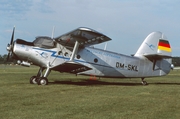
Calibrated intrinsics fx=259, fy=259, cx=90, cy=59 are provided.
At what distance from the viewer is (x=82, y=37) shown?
13047mm

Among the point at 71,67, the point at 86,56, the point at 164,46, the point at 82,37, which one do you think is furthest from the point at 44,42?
the point at 164,46

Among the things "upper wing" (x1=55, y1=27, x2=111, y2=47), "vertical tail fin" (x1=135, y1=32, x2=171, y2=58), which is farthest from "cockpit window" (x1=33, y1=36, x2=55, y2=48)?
"vertical tail fin" (x1=135, y1=32, x2=171, y2=58)

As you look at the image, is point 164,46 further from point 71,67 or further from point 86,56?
point 71,67

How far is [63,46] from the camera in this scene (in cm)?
1422

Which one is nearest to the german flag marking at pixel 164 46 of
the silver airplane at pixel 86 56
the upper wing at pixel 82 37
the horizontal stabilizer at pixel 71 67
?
the silver airplane at pixel 86 56

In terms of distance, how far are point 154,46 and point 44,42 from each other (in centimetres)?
700

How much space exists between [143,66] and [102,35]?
465cm

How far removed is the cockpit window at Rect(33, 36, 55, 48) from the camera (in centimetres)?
1388

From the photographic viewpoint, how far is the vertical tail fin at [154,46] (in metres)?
16.3

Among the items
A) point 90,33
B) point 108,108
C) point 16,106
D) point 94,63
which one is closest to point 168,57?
point 94,63

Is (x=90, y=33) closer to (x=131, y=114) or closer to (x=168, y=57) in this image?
(x=168, y=57)

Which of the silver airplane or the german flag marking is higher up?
the german flag marking

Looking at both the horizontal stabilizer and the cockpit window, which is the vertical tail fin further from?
the cockpit window

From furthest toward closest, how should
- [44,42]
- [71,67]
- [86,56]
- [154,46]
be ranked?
1. [154,46]
2. [86,56]
3. [44,42]
4. [71,67]
